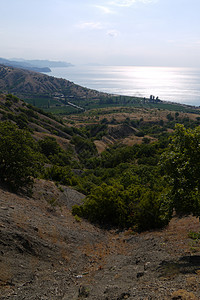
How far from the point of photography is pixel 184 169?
37.0 feet

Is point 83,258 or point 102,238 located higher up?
point 83,258

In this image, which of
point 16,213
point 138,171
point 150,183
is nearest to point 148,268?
point 16,213

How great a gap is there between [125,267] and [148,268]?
162 centimetres

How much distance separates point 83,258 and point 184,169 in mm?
8864

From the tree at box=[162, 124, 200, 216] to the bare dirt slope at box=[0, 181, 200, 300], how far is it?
10.4ft

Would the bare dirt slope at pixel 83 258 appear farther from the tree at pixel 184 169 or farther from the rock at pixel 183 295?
the tree at pixel 184 169

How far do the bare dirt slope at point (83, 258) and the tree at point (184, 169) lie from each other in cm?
317

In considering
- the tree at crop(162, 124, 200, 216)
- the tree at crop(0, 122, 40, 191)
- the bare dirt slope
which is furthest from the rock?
the tree at crop(0, 122, 40, 191)

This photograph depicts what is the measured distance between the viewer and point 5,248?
11.0 m

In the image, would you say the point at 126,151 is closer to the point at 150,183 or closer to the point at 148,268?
the point at 150,183

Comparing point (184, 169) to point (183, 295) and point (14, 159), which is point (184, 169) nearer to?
point (183, 295)

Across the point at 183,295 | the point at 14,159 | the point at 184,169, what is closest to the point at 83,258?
the point at 183,295

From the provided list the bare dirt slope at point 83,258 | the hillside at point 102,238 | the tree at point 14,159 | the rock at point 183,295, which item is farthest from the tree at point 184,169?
the tree at point 14,159

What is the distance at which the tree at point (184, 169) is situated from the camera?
36.9 ft
